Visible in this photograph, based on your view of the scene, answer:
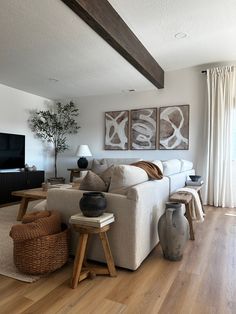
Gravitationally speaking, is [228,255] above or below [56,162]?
below

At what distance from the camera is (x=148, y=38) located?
3.42 meters

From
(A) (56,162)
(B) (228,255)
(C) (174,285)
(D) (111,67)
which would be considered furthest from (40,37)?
(A) (56,162)

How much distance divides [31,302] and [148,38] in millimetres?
3386

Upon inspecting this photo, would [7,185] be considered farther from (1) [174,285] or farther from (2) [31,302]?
(1) [174,285]

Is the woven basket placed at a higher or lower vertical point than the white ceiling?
lower

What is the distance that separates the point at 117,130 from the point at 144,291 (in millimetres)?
4348

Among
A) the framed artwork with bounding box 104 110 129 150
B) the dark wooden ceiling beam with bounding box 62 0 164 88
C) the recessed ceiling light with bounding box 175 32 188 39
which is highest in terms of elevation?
the recessed ceiling light with bounding box 175 32 188 39

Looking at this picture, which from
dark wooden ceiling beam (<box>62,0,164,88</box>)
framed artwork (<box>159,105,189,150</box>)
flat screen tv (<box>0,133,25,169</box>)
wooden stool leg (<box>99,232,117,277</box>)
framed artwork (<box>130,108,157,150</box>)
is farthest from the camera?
framed artwork (<box>130,108,157,150</box>)

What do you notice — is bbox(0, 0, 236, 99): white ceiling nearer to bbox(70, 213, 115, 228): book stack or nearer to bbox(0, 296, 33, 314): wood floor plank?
bbox(70, 213, 115, 228): book stack

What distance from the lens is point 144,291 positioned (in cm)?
171

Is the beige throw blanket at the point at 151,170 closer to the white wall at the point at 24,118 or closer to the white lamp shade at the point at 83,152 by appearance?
the white lamp shade at the point at 83,152

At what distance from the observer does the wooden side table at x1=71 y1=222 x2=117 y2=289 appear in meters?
1.77

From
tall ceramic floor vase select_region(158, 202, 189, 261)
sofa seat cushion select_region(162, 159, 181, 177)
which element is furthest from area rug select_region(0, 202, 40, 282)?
sofa seat cushion select_region(162, 159, 181, 177)

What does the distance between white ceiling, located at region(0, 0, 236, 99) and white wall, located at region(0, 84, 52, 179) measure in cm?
32
